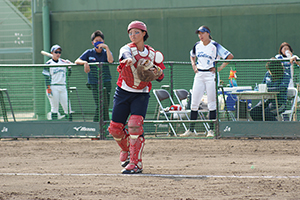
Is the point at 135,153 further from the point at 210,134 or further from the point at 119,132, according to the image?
the point at 210,134

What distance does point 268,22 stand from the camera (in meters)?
13.8

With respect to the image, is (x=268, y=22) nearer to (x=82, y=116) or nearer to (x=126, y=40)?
(x=126, y=40)

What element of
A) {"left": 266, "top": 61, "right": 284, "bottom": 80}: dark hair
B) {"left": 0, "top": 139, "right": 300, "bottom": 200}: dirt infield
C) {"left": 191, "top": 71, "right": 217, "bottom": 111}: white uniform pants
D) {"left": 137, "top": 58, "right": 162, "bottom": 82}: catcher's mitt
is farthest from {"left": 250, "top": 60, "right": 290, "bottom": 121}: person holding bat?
{"left": 137, "top": 58, "right": 162, "bottom": 82}: catcher's mitt

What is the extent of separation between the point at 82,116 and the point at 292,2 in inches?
312

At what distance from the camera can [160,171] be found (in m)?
5.49

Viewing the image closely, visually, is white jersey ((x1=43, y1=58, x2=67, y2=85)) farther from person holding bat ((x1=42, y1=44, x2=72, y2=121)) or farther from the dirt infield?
the dirt infield

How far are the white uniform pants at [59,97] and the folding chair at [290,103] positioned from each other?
4676 mm

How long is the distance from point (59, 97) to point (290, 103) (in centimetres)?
507

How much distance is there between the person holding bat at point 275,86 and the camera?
29.4ft

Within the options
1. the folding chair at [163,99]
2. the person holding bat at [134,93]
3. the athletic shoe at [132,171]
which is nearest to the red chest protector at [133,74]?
the person holding bat at [134,93]

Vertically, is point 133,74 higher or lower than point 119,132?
higher

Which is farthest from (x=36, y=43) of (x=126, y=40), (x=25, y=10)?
(x=126, y=40)

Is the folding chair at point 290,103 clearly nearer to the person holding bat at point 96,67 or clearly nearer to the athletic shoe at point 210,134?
the athletic shoe at point 210,134

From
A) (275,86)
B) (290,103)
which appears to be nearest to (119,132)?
(275,86)
